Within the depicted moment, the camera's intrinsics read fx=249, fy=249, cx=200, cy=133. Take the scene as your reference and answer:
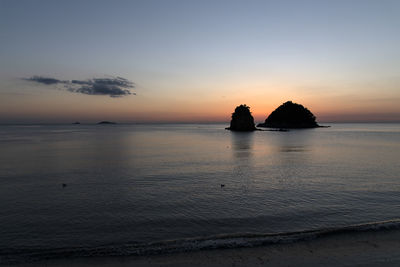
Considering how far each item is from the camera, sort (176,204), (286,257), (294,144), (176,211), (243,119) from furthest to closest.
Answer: (243,119) < (294,144) < (176,204) < (176,211) < (286,257)

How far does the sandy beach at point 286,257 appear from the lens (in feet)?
26.1

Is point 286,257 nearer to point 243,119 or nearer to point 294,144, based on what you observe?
point 294,144

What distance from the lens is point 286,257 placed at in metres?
8.32

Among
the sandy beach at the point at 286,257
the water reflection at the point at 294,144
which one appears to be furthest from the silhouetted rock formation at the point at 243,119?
the sandy beach at the point at 286,257

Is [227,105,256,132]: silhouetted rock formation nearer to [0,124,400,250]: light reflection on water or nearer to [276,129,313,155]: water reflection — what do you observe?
[276,129,313,155]: water reflection

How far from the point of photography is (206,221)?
1212 centimetres

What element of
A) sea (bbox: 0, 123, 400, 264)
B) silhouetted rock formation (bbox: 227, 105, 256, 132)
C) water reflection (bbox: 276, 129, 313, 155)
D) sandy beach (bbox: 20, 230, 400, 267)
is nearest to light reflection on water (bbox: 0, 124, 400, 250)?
sea (bbox: 0, 123, 400, 264)

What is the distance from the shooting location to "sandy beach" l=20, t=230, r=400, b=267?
26.1 feet

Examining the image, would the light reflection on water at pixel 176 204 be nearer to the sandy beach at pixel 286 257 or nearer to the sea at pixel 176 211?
the sea at pixel 176 211

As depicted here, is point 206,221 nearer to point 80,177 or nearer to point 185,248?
point 185,248

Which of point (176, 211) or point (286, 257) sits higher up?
point (286, 257)

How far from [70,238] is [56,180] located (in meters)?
13.5

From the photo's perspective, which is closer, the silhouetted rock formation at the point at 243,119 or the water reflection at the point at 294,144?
the water reflection at the point at 294,144

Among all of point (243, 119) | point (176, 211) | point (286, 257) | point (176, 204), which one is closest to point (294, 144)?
point (176, 204)
